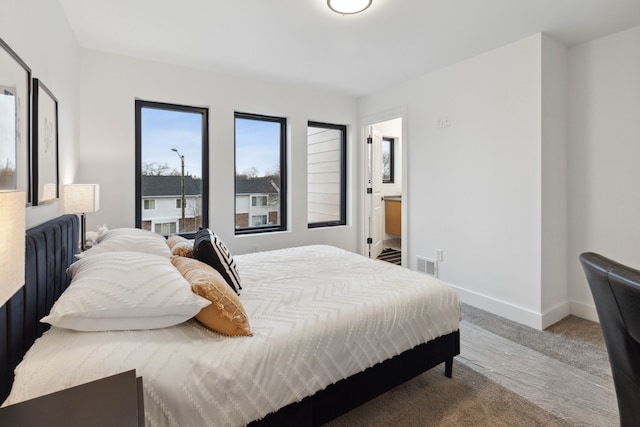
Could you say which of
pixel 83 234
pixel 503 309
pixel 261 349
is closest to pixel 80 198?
pixel 83 234

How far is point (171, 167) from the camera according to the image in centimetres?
350

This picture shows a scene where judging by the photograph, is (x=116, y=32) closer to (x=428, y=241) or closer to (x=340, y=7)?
(x=340, y=7)

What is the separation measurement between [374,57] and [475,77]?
1020 mm

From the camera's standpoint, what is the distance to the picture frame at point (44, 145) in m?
1.60

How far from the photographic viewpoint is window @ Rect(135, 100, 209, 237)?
3355 millimetres

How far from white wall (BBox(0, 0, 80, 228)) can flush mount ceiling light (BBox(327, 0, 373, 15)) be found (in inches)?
66.6

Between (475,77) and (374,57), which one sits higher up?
(374,57)

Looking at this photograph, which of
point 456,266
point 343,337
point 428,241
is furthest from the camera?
point 428,241

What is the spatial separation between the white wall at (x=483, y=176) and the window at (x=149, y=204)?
115 inches

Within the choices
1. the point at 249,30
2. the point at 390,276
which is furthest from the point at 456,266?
the point at 249,30

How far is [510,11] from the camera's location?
90.7 inches

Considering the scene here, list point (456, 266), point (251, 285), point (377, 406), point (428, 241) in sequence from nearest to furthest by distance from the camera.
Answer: point (377, 406)
point (251, 285)
point (456, 266)
point (428, 241)

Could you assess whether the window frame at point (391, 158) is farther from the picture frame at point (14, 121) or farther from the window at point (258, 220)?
the picture frame at point (14, 121)

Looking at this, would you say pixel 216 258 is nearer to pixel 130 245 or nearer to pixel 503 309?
pixel 130 245
